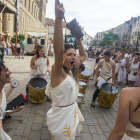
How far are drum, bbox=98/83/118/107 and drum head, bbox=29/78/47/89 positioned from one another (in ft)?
6.12

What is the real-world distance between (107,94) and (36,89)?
2.22 metres

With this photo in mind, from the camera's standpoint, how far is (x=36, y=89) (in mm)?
4113

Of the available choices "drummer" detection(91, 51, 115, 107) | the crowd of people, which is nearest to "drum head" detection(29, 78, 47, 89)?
"drummer" detection(91, 51, 115, 107)

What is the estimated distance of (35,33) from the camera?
19.2 metres

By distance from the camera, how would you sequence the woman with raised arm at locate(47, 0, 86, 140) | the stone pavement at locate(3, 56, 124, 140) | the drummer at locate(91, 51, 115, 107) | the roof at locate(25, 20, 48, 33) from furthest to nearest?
the roof at locate(25, 20, 48, 33) < the drummer at locate(91, 51, 115, 107) < the stone pavement at locate(3, 56, 124, 140) < the woman with raised arm at locate(47, 0, 86, 140)

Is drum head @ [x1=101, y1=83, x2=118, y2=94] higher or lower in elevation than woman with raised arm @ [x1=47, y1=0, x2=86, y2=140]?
lower

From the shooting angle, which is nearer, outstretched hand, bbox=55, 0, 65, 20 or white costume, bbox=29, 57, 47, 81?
outstretched hand, bbox=55, 0, 65, 20

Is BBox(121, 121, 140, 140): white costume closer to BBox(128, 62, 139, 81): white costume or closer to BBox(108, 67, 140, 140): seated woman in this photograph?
BBox(108, 67, 140, 140): seated woman

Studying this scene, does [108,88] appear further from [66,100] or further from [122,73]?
[122,73]

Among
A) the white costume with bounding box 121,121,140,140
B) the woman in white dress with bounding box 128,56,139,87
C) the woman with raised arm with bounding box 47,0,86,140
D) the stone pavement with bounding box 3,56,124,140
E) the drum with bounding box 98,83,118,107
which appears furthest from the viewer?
the woman in white dress with bounding box 128,56,139,87

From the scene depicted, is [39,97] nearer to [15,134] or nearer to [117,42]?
[15,134]

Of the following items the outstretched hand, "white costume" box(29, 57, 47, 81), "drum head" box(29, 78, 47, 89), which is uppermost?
the outstretched hand

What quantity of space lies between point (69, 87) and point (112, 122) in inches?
107

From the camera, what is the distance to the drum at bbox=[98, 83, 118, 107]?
4.35 meters
